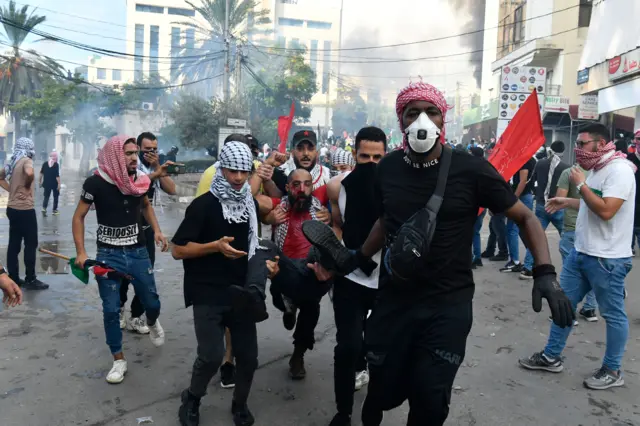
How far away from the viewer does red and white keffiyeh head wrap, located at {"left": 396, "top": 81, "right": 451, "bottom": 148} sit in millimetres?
2643

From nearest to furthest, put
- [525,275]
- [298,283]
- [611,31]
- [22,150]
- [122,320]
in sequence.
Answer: [298,283] → [122,320] → [22,150] → [525,275] → [611,31]

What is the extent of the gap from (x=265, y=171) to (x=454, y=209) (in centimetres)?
202

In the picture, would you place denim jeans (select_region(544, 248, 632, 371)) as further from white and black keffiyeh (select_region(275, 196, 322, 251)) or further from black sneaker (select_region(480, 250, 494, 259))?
black sneaker (select_region(480, 250, 494, 259))

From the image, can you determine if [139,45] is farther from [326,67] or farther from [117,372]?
[117,372]

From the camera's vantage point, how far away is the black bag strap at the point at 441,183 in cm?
251

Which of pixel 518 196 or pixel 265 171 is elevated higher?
pixel 265 171

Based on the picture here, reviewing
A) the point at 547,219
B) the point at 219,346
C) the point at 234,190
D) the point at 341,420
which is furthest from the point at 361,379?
the point at 547,219

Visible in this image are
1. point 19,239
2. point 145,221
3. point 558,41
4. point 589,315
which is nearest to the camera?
point 145,221

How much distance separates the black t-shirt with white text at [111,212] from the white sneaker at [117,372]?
2.85 feet

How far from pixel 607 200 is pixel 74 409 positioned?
12.9 ft

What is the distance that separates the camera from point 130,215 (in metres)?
4.36

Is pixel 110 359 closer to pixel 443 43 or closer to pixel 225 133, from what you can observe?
pixel 225 133

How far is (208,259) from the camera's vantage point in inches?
135

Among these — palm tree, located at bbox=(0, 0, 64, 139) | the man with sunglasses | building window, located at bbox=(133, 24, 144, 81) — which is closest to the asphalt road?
the man with sunglasses
